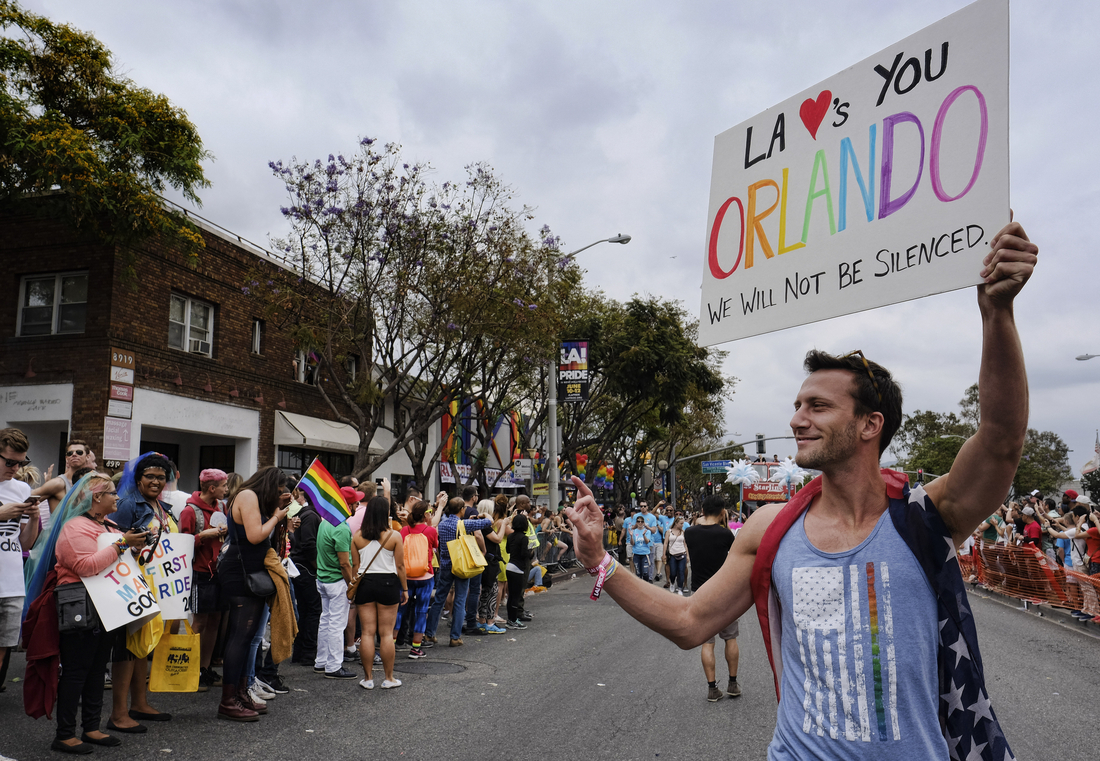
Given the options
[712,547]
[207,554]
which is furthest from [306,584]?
[712,547]

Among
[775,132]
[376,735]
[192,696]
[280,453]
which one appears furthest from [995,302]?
[280,453]

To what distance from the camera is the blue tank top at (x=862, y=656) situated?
2.16 meters

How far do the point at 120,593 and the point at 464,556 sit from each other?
5499 millimetres

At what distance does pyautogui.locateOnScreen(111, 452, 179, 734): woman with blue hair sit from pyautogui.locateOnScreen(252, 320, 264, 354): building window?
16594 millimetres

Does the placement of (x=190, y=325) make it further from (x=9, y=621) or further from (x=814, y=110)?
(x=814, y=110)

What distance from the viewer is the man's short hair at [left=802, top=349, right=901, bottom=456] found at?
246 centimetres

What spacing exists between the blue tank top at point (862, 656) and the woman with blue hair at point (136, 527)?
525cm

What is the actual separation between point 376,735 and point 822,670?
4999 mm

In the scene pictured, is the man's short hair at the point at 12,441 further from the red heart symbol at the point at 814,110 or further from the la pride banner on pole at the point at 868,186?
the red heart symbol at the point at 814,110

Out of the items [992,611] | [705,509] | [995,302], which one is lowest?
[992,611]

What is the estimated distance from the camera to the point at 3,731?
602 centimetres

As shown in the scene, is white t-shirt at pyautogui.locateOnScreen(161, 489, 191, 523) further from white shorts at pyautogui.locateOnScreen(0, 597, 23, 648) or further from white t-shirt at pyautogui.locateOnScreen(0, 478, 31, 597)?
white shorts at pyautogui.locateOnScreen(0, 597, 23, 648)

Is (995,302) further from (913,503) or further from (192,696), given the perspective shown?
(192,696)

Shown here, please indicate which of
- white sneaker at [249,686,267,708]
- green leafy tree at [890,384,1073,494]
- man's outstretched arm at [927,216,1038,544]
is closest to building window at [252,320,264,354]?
white sneaker at [249,686,267,708]
